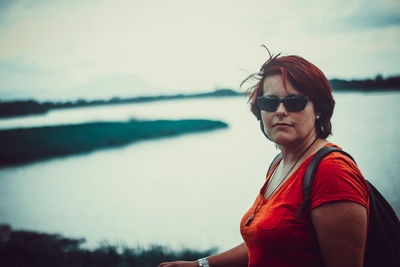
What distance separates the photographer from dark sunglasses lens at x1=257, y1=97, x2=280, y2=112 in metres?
1.02

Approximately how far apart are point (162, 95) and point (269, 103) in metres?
2.74

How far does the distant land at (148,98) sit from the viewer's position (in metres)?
2.51

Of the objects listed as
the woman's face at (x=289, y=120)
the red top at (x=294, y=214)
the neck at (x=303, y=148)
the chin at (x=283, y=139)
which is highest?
the woman's face at (x=289, y=120)

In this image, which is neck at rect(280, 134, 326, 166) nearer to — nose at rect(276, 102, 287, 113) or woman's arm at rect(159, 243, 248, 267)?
nose at rect(276, 102, 287, 113)

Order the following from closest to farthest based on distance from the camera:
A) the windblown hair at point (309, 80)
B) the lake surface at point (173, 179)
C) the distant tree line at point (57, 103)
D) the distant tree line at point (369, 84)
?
1. the windblown hair at point (309, 80)
2. the distant tree line at point (369, 84)
3. the lake surface at point (173, 179)
4. the distant tree line at point (57, 103)

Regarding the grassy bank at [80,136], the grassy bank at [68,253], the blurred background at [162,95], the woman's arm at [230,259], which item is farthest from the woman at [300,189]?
the grassy bank at [80,136]

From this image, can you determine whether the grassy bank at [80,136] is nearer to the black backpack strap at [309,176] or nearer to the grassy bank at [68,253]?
the grassy bank at [68,253]

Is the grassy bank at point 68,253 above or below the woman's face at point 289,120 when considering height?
below

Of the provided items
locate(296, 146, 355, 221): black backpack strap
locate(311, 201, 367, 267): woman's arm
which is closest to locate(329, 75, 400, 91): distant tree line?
locate(296, 146, 355, 221): black backpack strap

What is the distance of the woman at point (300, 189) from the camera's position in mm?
750

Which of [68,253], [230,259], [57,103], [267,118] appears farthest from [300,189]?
[57,103]

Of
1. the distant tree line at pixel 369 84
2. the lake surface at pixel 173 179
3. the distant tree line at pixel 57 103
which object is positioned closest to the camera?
the distant tree line at pixel 369 84

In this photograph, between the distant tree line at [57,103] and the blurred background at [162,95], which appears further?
the distant tree line at [57,103]

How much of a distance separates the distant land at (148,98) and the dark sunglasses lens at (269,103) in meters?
1.78
